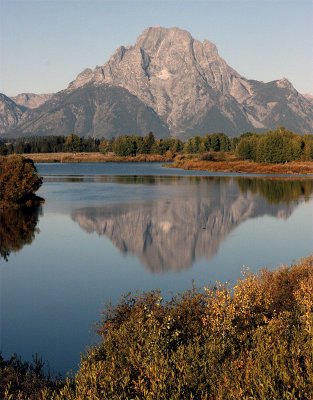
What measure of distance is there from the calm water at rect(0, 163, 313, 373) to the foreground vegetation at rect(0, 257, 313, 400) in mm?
4711

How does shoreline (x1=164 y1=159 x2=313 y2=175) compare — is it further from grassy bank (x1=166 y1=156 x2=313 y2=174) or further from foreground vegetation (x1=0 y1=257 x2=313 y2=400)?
foreground vegetation (x1=0 y1=257 x2=313 y2=400)

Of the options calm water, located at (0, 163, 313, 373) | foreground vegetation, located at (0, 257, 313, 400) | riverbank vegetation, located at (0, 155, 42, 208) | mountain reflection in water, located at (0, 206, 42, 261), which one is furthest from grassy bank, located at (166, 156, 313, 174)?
foreground vegetation, located at (0, 257, 313, 400)

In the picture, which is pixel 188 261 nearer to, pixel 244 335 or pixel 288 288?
pixel 288 288

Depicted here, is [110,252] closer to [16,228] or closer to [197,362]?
[16,228]

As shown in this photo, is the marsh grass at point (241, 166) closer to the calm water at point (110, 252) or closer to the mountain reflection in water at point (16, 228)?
the calm water at point (110, 252)

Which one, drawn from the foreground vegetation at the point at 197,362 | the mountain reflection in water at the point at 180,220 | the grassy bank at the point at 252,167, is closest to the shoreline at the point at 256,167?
the grassy bank at the point at 252,167

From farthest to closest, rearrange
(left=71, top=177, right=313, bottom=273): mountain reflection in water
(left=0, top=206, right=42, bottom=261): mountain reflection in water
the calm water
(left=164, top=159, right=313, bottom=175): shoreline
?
(left=164, top=159, right=313, bottom=175): shoreline
(left=0, top=206, right=42, bottom=261): mountain reflection in water
(left=71, top=177, right=313, bottom=273): mountain reflection in water
the calm water

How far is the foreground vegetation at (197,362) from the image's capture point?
1149cm

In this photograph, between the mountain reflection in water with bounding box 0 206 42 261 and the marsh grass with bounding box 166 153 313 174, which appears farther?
the marsh grass with bounding box 166 153 313 174

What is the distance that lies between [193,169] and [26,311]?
15267 cm

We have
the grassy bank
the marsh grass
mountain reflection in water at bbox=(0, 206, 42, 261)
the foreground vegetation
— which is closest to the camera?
the foreground vegetation

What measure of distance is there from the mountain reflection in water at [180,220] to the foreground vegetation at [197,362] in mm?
16503

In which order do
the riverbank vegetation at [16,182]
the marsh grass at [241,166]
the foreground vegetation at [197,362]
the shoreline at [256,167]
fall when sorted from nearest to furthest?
1. the foreground vegetation at [197,362]
2. the riverbank vegetation at [16,182]
3. the shoreline at [256,167]
4. the marsh grass at [241,166]

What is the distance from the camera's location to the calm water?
23375 mm
